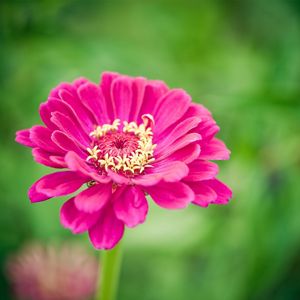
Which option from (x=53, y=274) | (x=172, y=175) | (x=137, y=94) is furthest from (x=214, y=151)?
(x=53, y=274)

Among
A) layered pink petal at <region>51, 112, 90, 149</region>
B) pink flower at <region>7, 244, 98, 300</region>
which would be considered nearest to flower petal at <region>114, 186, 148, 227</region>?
layered pink petal at <region>51, 112, 90, 149</region>

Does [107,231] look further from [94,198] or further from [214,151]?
[214,151]

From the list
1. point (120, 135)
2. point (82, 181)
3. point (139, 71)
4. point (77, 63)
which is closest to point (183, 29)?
point (139, 71)

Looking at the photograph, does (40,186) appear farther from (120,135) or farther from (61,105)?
(120,135)

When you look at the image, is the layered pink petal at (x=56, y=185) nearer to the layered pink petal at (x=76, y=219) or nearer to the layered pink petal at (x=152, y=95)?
the layered pink petal at (x=76, y=219)

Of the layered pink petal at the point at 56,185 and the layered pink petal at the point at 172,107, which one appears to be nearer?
the layered pink petal at the point at 56,185

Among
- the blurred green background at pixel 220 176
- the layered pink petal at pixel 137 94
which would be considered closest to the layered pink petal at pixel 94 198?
the layered pink petal at pixel 137 94

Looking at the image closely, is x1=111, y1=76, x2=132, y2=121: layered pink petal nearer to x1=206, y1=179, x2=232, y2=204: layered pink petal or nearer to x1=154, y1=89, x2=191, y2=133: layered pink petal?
x1=154, y1=89, x2=191, y2=133: layered pink petal
